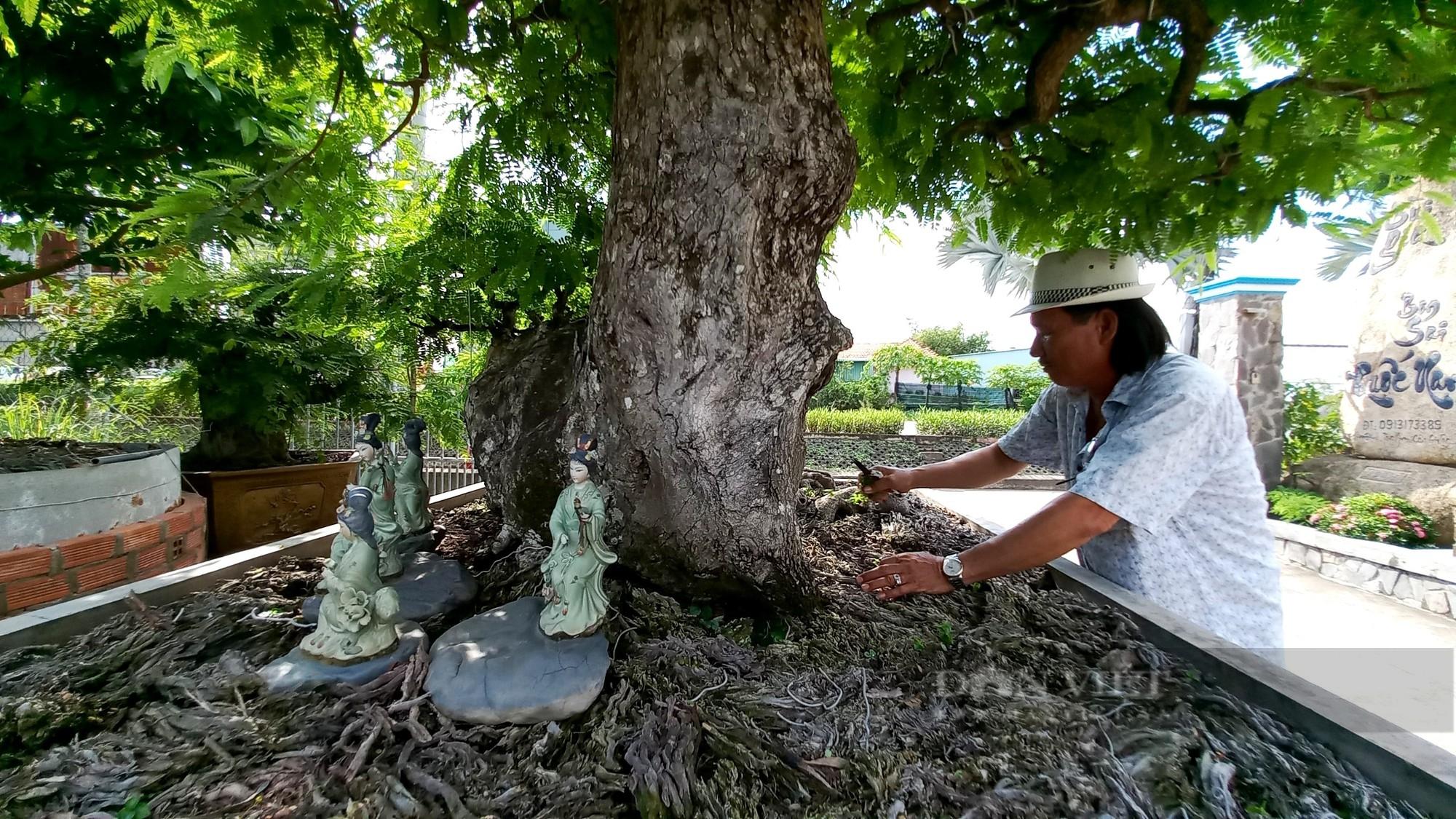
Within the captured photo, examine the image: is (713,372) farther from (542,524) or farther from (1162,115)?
(1162,115)

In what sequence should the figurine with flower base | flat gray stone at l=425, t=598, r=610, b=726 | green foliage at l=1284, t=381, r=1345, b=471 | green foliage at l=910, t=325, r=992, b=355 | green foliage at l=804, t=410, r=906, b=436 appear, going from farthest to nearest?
green foliage at l=910, t=325, r=992, b=355
green foliage at l=804, t=410, r=906, b=436
green foliage at l=1284, t=381, r=1345, b=471
the figurine with flower base
flat gray stone at l=425, t=598, r=610, b=726

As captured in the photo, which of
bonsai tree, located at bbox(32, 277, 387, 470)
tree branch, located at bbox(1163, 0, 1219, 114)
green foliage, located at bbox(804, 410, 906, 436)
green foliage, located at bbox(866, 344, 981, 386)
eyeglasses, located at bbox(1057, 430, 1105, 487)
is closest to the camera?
tree branch, located at bbox(1163, 0, 1219, 114)

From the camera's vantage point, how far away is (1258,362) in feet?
30.8

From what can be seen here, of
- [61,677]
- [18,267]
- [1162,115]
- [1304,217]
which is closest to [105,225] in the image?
[18,267]

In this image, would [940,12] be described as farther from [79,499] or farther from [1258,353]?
[1258,353]

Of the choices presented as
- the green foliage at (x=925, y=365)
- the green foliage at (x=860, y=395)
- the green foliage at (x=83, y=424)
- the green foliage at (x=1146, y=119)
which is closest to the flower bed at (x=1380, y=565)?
the green foliage at (x=1146, y=119)

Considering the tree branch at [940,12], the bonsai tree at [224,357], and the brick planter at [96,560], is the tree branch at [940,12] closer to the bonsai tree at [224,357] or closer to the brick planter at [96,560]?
the bonsai tree at [224,357]

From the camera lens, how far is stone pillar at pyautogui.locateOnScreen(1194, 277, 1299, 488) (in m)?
9.11

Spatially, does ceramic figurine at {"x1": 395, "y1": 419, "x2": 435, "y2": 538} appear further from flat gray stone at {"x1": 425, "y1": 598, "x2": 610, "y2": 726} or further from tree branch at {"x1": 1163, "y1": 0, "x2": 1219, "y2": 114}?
tree branch at {"x1": 1163, "y1": 0, "x2": 1219, "y2": 114}

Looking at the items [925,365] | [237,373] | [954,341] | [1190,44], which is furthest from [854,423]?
[954,341]

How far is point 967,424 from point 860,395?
4.64 metres

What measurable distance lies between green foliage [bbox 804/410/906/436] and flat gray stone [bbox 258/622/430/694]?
13.8 meters

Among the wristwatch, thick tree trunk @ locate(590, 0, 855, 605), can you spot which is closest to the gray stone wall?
the wristwatch

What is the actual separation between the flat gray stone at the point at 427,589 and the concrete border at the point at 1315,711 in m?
2.28
